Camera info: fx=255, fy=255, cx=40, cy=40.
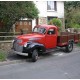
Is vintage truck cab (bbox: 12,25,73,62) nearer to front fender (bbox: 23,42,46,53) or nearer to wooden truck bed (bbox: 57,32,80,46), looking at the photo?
front fender (bbox: 23,42,46,53)

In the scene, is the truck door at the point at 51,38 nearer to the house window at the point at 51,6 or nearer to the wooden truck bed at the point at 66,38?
the wooden truck bed at the point at 66,38

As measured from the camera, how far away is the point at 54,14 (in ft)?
114

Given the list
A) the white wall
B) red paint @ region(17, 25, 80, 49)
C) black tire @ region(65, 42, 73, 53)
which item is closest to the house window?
the white wall

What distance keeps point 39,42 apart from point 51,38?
1249 millimetres

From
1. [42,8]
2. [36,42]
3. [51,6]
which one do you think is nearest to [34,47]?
[36,42]

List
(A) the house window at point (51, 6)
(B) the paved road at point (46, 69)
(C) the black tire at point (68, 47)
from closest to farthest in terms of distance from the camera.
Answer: (B) the paved road at point (46, 69) < (C) the black tire at point (68, 47) < (A) the house window at point (51, 6)

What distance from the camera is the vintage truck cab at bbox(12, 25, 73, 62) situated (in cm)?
1484

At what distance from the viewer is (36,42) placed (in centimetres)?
1541

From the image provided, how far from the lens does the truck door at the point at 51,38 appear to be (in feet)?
53.5

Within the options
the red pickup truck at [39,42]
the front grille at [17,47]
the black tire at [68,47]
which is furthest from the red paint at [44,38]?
the black tire at [68,47]

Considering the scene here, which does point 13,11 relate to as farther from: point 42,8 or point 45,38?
point 42,8

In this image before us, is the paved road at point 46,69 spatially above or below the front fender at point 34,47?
below

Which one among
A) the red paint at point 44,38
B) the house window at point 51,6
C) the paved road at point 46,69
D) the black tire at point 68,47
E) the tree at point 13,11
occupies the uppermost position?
the house window at point 51,6

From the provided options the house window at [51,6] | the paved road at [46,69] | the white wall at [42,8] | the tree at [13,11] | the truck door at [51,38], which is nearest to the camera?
the paved road at [46,69]
